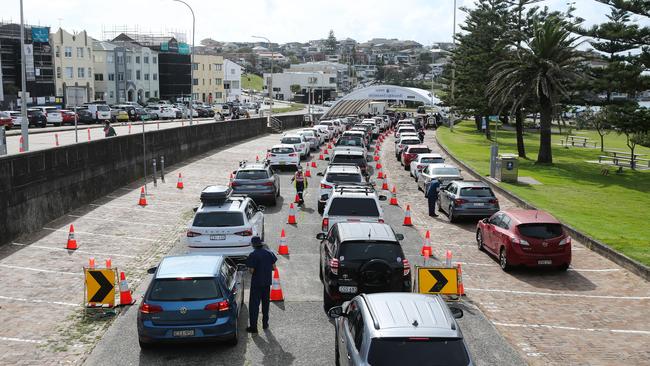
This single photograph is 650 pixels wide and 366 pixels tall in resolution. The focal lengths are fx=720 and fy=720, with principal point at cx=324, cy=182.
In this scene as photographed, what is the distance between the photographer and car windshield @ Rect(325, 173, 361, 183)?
2475cm

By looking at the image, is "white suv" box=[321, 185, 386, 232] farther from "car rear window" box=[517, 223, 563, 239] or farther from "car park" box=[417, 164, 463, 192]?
"car park" box=[417, 164, 463, 192]

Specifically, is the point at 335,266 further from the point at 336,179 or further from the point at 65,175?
the point at 65,175

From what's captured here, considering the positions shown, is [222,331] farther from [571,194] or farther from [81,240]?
[571,194]

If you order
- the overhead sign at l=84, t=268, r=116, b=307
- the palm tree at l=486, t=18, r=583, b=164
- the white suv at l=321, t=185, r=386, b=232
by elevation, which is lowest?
the overhead sign at l=84, t=268, r=116, b=307

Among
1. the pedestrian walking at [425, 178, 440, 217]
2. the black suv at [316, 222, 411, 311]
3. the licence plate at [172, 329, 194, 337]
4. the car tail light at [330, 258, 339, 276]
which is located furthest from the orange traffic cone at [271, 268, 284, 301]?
the pedestrian walking at [425, 178, 440, 217]

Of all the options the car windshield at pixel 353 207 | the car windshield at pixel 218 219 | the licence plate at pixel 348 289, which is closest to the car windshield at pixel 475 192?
the car windshield at pixel 353 207

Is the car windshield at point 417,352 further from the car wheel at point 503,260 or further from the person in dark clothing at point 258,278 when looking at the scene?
the car wheel at point 503,260

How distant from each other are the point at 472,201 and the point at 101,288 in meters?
13.4

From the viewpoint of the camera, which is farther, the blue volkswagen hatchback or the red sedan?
the red sedan

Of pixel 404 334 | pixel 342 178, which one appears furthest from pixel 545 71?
pixel 404 334

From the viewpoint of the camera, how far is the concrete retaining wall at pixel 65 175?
64.5ft

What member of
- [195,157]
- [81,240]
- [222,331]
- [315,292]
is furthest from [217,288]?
[195,157]

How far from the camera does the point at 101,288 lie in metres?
13.6

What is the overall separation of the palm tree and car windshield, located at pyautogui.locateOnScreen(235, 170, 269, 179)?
68.0ft
